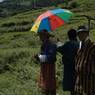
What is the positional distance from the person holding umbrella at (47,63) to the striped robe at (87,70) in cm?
178

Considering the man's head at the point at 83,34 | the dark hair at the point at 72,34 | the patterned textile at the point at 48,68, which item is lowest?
the patterned textile at the point at 48,68

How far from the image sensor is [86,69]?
6.53m

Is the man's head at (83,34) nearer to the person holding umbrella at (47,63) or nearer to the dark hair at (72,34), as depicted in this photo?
the dark hair at (72,34)

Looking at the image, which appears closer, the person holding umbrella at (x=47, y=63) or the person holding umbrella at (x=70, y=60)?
the person holding umbrella at (x=70, y=60)

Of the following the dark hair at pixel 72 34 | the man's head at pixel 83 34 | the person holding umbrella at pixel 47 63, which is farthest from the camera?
the person holding umbrella at pixel 47 63

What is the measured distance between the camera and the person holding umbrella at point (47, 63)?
8414 mm

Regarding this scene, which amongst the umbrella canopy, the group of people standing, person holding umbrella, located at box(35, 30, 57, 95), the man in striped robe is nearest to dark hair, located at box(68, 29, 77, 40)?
the group of people standing

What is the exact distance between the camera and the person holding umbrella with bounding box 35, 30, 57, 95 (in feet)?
27.6

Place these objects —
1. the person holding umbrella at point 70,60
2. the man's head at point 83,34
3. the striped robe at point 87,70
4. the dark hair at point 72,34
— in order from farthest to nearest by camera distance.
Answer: the person holding umbrella at point 70,60 < the dark hair at point 72,34 < the man's head at point 83,34 < the striped robe at point 87,70

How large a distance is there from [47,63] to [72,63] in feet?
2.72

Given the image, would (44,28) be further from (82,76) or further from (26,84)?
(26,84)

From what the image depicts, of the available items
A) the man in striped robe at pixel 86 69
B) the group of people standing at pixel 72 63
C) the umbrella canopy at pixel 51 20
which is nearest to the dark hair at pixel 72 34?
the group of people standing at pixel 72 63

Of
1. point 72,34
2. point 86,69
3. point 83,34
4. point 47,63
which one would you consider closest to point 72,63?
point 72,34

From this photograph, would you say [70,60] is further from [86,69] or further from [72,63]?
[86,69]
